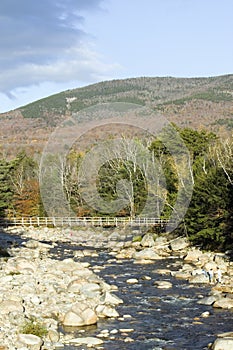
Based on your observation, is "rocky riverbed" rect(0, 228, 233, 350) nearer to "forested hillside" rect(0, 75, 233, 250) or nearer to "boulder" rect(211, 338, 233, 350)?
"boulder" rect(211, 338, 233, 350)

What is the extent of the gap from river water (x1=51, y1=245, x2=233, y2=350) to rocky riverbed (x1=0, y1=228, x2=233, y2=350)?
237 mm

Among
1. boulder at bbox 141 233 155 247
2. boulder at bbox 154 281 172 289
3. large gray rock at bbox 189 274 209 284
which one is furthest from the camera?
boulder at bbox 141 233 155 247

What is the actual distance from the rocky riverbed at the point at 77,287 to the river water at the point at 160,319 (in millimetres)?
237

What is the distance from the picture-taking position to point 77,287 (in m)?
20.9

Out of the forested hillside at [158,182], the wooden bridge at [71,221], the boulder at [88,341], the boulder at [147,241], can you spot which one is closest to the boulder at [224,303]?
the boulder at [88,341]

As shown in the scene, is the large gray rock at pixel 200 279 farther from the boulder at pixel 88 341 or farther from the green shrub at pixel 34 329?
the green shrub at pixel 34 329

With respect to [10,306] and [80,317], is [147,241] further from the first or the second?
[10,306]

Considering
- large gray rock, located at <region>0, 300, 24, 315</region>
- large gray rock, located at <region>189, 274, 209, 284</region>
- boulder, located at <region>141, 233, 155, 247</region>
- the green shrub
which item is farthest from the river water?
boulder, located at <region>141, 233, 155, 247</region>

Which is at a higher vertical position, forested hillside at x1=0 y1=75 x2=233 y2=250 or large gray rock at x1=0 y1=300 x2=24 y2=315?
forested hillside at x1=0 y1=75 x2=233 y2=250

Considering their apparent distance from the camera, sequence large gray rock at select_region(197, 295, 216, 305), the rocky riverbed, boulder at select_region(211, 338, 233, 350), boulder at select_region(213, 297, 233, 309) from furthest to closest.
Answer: large gray rock at select_region(197, 295, 216, 305), boulder at select_region(213, 297, 233, 309), the rocky riverbed, boulder at select_region(211, 338, 233, 350)

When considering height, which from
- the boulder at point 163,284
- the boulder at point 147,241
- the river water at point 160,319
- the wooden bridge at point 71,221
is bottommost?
the river water at point 160,319

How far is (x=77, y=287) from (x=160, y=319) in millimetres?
4783

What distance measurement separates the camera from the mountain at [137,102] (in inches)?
4641

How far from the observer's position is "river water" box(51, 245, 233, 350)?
14.8 m
